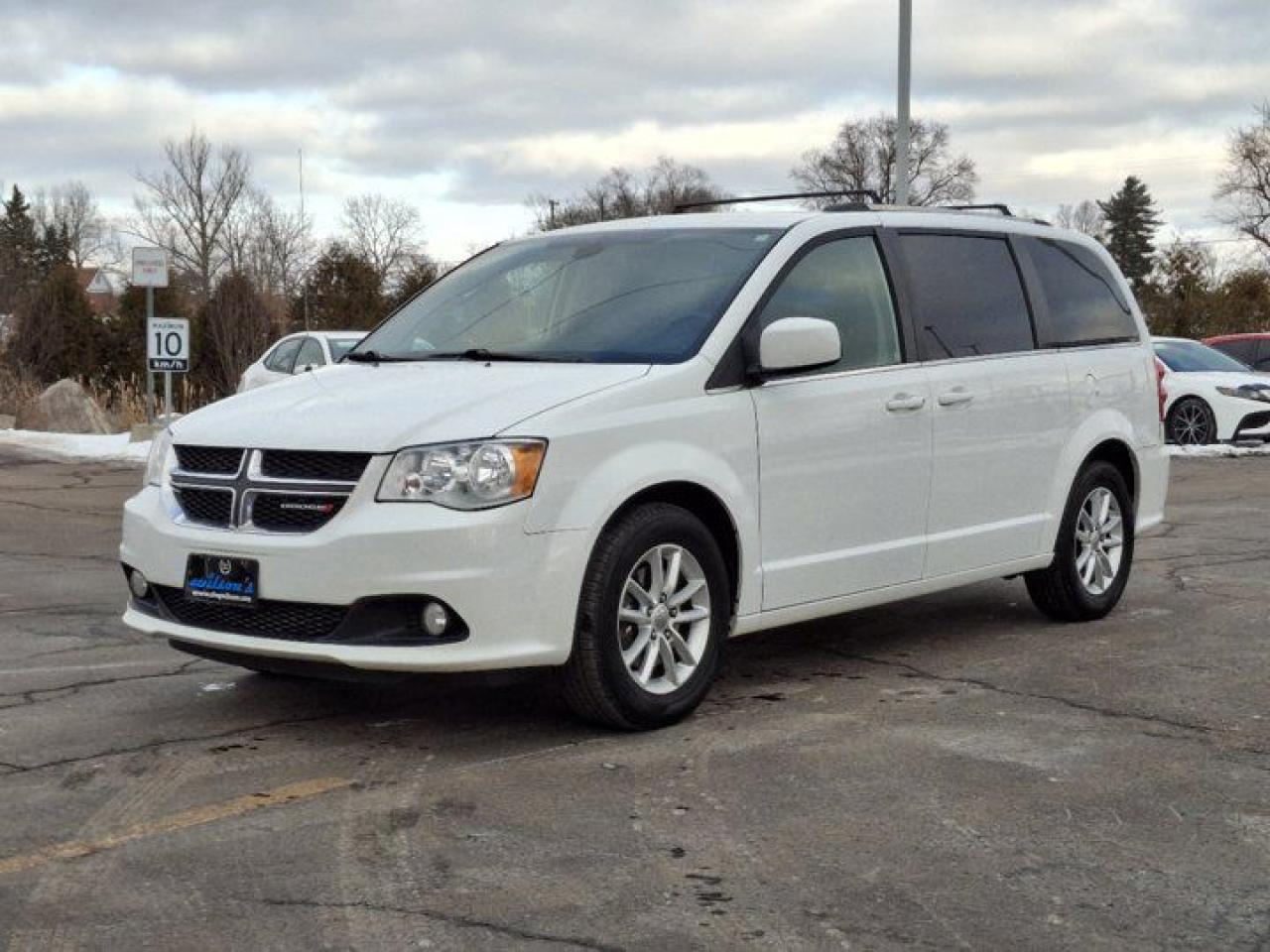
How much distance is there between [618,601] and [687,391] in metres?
0.80

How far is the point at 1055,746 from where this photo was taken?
5371 mm

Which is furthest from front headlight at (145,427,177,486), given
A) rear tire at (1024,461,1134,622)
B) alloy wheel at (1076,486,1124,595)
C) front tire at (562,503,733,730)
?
alloy wheel at (1076,486,1124,595)

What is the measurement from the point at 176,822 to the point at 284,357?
1676 centimetres

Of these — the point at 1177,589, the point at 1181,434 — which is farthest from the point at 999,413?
the point at 1181,434

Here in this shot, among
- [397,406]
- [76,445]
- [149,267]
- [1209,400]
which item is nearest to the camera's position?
[397,406]

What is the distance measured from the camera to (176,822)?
179 inches

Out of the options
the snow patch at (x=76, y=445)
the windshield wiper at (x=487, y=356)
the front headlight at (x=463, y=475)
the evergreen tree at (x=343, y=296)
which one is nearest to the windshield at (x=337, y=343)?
the snow patch at (x=76, y=445)

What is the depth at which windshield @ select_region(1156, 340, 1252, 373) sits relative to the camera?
20.9 meters

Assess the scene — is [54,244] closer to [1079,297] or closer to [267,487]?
[1079,297]

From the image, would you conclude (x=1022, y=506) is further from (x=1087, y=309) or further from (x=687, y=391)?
(x=687, y=391)

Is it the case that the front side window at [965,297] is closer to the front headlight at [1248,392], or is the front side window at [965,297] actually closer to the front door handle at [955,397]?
the front door handle at [955,397]

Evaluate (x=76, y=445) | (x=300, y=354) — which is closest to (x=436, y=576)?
(x=300, y=354)

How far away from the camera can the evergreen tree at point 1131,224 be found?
101812 mm

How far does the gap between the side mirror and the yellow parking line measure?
2082 millimetres
